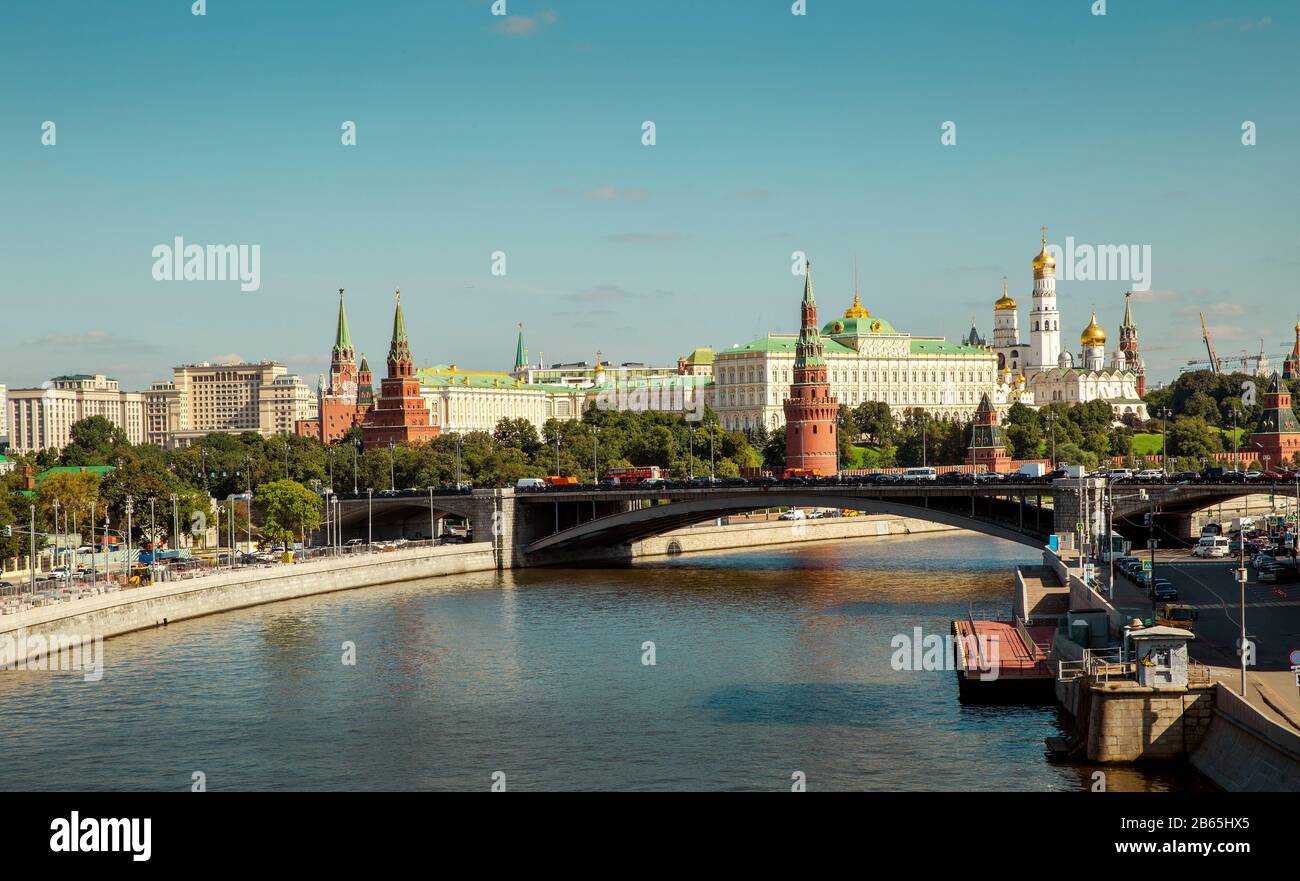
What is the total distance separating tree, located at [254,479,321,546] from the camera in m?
66.1

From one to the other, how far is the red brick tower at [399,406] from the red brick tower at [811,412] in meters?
27.4

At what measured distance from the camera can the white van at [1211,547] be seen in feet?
154

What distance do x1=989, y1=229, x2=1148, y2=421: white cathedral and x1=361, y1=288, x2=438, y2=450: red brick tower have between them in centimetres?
5803

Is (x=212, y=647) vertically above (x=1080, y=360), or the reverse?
(x=1080, y=360)

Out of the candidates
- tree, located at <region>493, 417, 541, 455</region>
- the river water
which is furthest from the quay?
tree, located at <region>493, 417, 541, 455</region>

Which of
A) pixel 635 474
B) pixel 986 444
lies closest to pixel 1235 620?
pixel 635 474

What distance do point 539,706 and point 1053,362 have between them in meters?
145

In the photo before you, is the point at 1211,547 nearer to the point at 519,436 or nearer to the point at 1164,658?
the point at 1164,658

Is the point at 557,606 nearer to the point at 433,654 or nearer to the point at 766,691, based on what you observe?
the point at 433,654

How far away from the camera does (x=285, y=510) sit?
2655 inches

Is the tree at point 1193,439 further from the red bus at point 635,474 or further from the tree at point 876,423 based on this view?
the red bus at point 635,474
